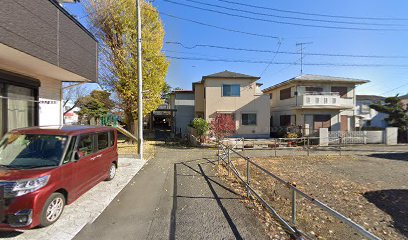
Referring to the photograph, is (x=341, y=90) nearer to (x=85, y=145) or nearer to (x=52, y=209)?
(x=85, y=145)

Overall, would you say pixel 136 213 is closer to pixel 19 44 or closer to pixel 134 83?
pixel 19 44

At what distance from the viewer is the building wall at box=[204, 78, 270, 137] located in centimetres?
2127

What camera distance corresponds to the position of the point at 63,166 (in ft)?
13.3

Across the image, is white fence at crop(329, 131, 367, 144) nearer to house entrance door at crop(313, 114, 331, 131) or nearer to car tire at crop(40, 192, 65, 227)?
house entrance door at crop(313, 114, 331, 131)

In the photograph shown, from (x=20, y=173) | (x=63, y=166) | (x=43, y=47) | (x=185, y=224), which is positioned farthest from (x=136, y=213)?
(x=43, y=47)

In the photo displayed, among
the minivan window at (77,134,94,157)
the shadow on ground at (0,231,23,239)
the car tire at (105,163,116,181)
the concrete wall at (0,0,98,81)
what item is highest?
the concrete wall at (0,0,98,81)

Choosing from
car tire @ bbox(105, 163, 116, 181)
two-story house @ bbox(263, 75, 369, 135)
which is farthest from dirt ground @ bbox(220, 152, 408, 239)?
two-story house @ bbox(263, 75, 369, 135)

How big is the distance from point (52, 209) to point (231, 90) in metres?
19.0

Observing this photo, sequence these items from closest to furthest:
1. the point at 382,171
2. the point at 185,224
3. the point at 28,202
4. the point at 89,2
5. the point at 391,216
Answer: the point at 28,202, the point at 185,224, the point at 391,216, the point at 382,171, the point at 89,2

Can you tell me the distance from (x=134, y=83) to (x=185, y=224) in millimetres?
Answer: 12088

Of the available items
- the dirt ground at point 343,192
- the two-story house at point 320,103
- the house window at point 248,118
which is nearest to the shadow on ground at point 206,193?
the dirt ground at point 343,192

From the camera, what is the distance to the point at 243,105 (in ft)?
70.0

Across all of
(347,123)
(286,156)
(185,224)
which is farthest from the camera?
(347,123)

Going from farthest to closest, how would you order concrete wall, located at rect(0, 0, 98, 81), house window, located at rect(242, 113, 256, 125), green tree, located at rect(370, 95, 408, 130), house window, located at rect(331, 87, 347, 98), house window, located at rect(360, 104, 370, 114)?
house window, located at rect(360, 104, 370, 114) → house window, located at rect(331, 87, 347, 98) → house window, located at rect(242, 113, 256, 125) → green tree, located at rect(370, 95, 408, 130) → concrete wall, located at rect(0, 0, 98, 81)
